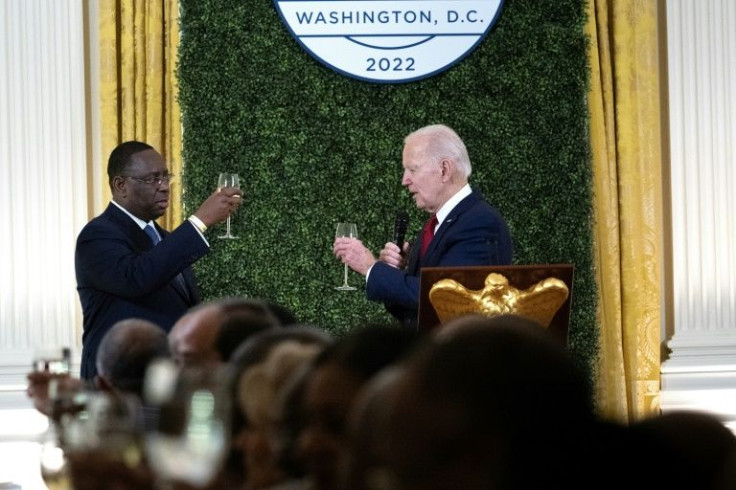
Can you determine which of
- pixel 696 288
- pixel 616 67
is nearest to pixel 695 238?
pixel 696 288

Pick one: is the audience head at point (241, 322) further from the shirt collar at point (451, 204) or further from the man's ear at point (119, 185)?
the man's ear at point (119, 185)

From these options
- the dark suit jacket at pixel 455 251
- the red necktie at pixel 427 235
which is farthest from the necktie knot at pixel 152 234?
the red necktie at pixel 427 235

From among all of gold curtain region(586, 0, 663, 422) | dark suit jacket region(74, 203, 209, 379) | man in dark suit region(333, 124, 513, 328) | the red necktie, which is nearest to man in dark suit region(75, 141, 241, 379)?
dark suit jacket region(74, 203, 209, 379)

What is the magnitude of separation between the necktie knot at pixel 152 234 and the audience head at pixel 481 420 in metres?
3.84

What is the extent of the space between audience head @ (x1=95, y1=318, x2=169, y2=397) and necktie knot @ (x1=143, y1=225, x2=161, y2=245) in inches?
138

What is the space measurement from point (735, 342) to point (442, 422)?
5.64 m

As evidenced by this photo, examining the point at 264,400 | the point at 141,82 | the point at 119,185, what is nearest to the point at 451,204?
the point at 119,185

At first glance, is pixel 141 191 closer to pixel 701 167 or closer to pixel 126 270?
pixel 126 270

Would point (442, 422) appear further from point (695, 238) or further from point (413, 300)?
point (695, 238)

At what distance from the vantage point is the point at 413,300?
12.5 feet

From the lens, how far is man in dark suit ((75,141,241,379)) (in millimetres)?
3900

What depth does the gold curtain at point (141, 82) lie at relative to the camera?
5770 millimetres

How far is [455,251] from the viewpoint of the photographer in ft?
12.7

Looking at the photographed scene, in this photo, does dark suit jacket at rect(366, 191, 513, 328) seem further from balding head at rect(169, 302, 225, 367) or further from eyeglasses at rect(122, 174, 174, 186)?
balding head at rect(169, 302, 225, 367)
